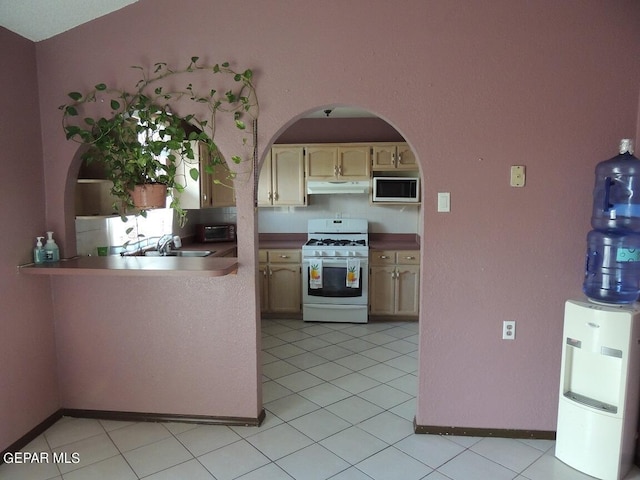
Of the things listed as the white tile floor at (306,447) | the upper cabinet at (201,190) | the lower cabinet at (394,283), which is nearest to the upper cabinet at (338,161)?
the lower cabinet at (394,283)

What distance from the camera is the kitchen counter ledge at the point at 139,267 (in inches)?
92.6

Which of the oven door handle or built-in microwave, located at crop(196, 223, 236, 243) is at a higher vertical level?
built-in microwave, located at crop(196, 223, 236, 243)

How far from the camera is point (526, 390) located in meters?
2.54

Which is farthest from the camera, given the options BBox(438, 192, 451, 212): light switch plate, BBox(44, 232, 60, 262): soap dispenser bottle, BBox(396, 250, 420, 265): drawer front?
BBox(396, 250, 420, 265): drawer front

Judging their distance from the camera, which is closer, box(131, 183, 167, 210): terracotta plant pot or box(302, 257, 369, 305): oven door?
box(131, 183, 167, 210): terracotta plant pot

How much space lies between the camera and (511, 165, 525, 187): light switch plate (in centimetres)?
243

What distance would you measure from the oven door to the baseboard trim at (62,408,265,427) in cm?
208

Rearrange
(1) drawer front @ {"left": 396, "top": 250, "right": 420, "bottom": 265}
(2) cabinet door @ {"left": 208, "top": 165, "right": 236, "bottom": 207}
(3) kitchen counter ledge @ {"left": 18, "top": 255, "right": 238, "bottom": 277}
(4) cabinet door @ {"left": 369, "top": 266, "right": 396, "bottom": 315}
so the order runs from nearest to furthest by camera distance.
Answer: (3) kitchen counter ledge @ {"left": 18, "top": 255, "right": 238, "bottom": 277}, (2) cabinet door @ {"left": 208, "top": 165, "right": 236, "bottom": 207}, (1) drawer front @ {"left": 396, "top": 250, "right": 420, "bottom": 265}, (4) cabinet door @ {"left": 369, "top": 266, "right": 396, "bottom": 315}

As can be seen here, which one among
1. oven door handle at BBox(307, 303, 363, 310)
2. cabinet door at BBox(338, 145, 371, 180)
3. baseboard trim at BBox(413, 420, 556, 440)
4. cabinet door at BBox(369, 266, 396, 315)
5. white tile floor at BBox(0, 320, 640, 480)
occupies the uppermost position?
cabinet door at BBox(338, 145, 371, 180)

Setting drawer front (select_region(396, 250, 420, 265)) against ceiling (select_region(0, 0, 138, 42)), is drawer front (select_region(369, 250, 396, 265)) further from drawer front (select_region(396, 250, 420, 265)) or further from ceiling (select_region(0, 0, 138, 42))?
ceiling (select_region(0, 0, 138, 42))

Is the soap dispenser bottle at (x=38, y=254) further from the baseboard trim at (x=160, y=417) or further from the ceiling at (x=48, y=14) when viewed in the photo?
the ceiling at (x=48, y=14)

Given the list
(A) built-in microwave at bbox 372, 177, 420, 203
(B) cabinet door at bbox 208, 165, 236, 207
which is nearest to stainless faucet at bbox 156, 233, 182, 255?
(B) cabinet door at bbox 208, 165, 236, 207

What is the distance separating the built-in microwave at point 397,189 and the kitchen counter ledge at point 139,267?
103 inches

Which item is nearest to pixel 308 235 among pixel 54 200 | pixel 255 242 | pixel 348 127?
pixel 348 127
